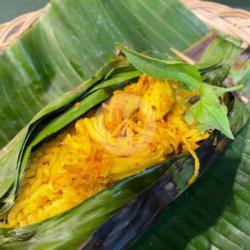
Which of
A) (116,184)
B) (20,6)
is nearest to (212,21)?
(116,184)

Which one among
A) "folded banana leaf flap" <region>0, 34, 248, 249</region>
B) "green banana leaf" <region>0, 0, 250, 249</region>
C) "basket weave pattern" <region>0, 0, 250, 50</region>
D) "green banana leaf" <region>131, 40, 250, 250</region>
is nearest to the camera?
"folded banana leaf flap" <region>0, 34, 248, 249</region>

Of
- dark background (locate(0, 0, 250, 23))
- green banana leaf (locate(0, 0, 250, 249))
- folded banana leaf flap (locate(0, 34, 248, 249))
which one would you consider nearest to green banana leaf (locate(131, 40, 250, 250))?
folded banana leaf flap (locate(0, 34, 248, 249))

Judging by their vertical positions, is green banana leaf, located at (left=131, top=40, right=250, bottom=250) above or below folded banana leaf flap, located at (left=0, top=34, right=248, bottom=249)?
below

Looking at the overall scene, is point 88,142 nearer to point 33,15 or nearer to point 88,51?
point 88,51

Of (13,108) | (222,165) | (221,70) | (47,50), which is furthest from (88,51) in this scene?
(222,165)

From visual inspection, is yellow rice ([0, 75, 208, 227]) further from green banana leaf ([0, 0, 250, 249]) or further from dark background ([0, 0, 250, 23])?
dark background ([0, 0, 250, 23])

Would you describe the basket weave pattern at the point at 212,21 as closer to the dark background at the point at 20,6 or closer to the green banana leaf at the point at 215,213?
the green banana leaf at the point at 215,213
